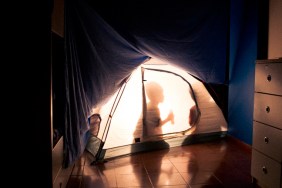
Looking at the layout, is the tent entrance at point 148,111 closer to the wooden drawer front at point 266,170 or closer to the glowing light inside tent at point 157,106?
the glowing light inside tent at point 157,106

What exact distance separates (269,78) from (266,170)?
698 mm

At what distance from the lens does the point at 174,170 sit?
3068mm

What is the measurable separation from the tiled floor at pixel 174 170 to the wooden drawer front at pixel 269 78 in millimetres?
864

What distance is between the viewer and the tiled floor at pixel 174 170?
9.02ft

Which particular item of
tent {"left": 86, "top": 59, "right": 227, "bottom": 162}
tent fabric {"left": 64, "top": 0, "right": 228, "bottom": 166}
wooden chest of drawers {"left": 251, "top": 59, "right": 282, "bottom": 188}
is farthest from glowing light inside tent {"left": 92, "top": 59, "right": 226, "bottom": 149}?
wooden chest of drawers {"left": 251, "top": 59, "right": 282, "bottom": 188}

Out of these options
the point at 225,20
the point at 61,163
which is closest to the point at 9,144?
the point at 61,163

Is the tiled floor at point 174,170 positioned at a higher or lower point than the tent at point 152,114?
lower

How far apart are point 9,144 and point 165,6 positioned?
6.73 ft

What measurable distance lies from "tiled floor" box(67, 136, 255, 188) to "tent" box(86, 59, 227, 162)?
6.2 inches

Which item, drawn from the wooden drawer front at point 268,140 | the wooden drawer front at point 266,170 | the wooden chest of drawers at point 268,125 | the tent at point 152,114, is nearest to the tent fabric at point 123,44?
the tent at point 152,114

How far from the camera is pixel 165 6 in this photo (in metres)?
3.15

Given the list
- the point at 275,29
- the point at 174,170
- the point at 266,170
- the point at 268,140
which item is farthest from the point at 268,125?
the point at 275,29

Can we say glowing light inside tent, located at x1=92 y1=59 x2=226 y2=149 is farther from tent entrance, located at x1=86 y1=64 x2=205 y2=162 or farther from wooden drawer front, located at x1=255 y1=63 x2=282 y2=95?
wooden drawer front, located at x1=255 y1=63 x2=282 y2=95

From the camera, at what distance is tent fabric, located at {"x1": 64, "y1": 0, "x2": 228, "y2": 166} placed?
251 centimetres
